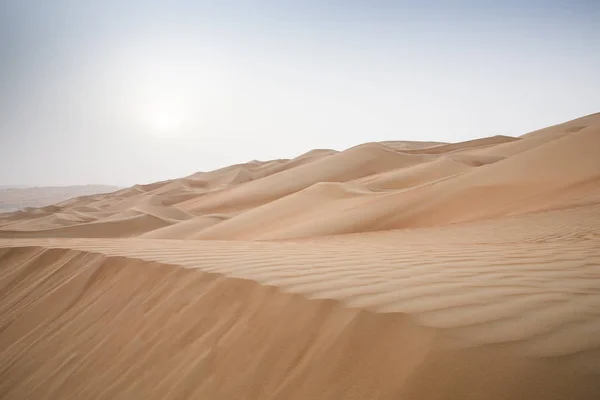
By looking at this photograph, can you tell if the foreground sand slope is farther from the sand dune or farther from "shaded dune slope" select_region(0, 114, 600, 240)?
the sand dune

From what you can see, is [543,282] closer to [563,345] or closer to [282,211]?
[563,345]

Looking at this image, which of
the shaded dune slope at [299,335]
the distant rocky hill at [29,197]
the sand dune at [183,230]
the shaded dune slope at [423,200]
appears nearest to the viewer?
the shaded dune slope at [299,335]

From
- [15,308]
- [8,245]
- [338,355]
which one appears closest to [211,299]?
[338,355]

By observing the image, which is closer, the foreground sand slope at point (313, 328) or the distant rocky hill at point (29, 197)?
the foreground sand slope at point (313, 328)

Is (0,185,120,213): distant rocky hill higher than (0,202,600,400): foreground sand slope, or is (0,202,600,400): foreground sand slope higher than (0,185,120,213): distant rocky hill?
(0,185,120,213): distant rocky hill

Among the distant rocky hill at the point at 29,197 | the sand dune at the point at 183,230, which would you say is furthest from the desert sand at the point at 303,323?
the distant rocky hill at the point at 29,197

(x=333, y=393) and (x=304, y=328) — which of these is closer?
(x=333, y=393)

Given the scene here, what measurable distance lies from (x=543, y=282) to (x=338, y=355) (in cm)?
118

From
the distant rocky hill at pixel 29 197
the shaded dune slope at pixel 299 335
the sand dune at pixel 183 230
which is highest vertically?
the distant rocky hill at pixel 29 197

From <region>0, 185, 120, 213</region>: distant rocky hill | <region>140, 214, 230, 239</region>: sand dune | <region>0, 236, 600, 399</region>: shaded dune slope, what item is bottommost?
<region>140, 214, 230, 239</region>: sand dune

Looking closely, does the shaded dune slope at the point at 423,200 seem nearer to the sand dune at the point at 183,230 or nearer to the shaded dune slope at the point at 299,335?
the sand dune at the point at 183,230

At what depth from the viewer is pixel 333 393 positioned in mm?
1441

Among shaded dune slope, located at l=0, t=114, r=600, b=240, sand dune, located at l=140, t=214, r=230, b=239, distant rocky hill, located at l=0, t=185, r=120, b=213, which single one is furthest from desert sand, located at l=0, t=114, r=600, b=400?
distant rocky hill, located at l=0, t=185, r=120, b=213

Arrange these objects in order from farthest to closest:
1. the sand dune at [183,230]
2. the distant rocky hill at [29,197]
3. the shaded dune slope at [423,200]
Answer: the distant rocky hill at [29,197], the sand dune at [183,230], the shaded dune slope at [423,200]
